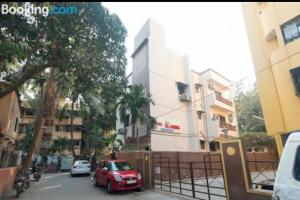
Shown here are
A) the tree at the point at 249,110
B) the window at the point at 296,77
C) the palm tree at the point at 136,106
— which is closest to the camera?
the window at the point at 296,77

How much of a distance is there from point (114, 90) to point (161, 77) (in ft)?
37.6

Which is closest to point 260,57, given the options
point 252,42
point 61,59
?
point 252,42

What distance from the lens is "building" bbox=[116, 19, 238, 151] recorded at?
2101 cm

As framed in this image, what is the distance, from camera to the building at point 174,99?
68.9ft

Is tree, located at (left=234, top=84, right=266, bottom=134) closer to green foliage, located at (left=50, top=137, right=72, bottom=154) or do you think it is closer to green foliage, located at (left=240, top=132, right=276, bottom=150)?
green foliage, located at (left=240, top=132, right=276, bottom=150)

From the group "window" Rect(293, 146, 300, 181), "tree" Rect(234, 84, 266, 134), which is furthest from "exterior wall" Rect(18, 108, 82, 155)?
"window" Rect(293, 146, 300, 181)

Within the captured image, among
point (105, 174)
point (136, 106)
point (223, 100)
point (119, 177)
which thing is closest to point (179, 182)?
point (119, 177)

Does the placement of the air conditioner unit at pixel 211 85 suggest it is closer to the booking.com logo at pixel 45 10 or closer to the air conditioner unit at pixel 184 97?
the air conditioner unit at pixel 184 97

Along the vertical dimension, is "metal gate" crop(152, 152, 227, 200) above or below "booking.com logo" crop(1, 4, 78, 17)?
below

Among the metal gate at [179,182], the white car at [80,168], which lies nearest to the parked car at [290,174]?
the metal gate at [179,182]

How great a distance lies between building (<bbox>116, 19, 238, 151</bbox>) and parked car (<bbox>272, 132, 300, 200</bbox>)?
54.4 ft

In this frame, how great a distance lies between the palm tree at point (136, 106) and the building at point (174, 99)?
128cm

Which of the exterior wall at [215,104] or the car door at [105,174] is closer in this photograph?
the car door at [105,174]

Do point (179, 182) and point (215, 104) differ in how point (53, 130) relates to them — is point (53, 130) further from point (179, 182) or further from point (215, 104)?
point (179, 182)
